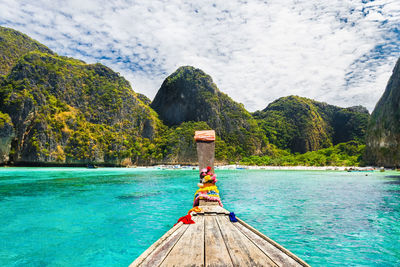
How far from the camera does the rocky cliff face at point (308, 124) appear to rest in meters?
144

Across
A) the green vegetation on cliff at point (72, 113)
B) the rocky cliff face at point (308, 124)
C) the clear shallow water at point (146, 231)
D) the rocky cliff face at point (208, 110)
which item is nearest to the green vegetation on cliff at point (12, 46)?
the green vegetation on cliff at point (72, 113)

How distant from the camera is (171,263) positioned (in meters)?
3.09

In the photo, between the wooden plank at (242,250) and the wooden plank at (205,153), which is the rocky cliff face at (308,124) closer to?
the wooden plank at (205,153)

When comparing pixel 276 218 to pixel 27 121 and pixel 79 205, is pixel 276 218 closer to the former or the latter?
pixel 79 205

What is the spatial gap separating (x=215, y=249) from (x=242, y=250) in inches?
17.9

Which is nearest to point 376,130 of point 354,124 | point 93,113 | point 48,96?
point 354,124

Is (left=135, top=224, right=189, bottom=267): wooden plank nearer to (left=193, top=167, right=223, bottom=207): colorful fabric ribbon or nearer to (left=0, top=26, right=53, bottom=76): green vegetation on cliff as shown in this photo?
(left=193, top=167, right=223, bottom=207): colorful fabric ribbon

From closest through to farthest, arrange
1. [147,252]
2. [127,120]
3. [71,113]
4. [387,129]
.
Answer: [147,252], [387,129], [71,113], [127,120]

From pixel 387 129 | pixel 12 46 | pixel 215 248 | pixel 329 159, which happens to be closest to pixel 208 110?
pixel 329 159

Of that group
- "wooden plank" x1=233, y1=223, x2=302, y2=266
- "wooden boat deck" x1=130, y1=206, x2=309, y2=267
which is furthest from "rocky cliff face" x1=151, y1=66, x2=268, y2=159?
"wooden plank" x1=233, y1=223, x2=302, y2=266

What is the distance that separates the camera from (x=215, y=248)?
3.70 meters

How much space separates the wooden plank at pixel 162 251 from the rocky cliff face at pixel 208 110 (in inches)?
4460

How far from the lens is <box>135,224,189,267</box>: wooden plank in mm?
3139

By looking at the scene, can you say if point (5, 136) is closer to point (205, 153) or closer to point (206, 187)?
point (205, 153)
